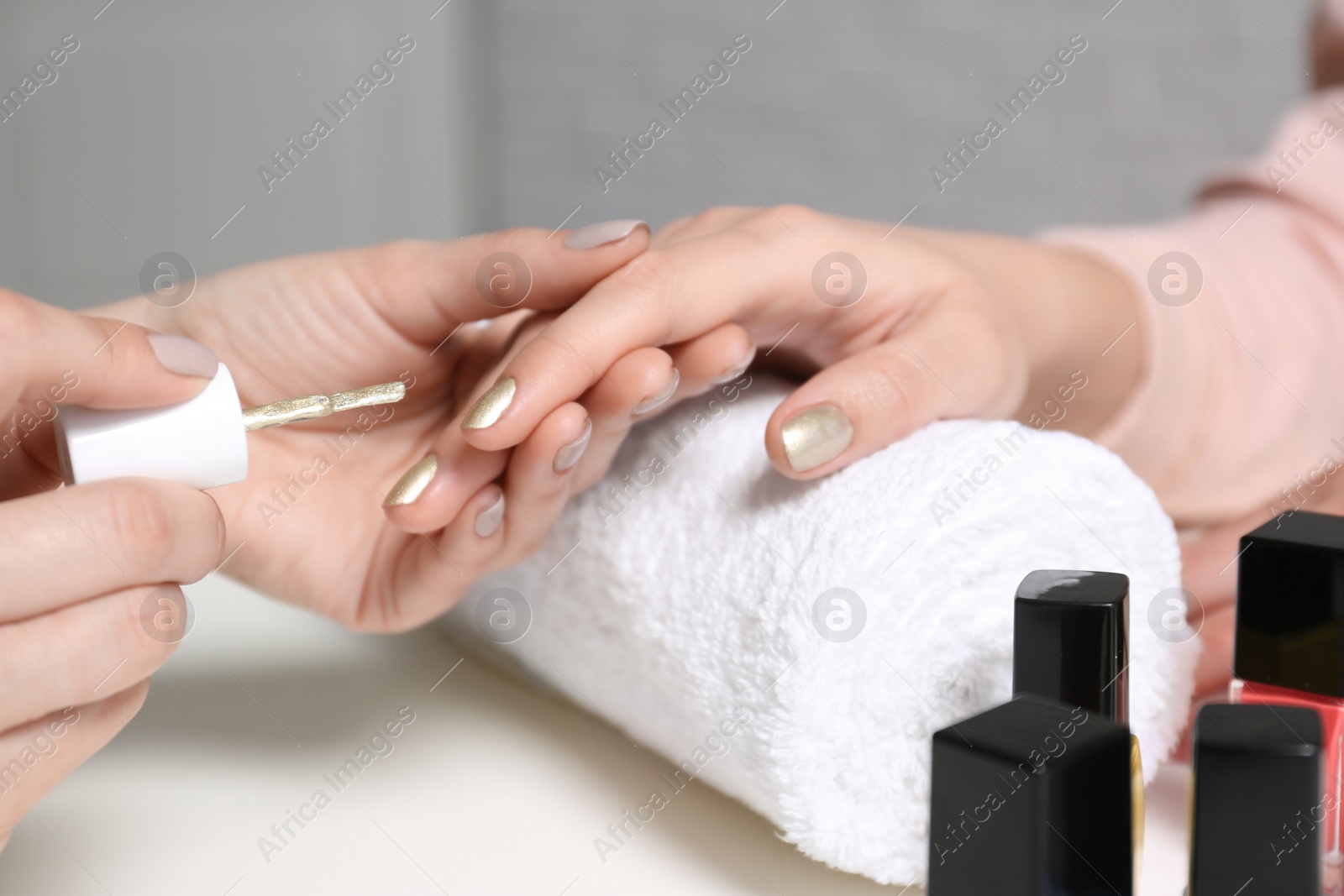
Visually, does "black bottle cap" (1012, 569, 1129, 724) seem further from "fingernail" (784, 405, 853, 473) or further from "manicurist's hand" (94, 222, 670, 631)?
"manicurist's hand" (94, 222, 670, 631)

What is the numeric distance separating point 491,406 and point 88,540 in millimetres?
145

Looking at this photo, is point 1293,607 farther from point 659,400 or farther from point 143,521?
point 143,521

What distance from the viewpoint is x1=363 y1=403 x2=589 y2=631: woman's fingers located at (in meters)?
0.43

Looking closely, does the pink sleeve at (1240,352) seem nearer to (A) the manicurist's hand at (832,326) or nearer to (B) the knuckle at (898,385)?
(A) the manicurist's hand at (832,326)

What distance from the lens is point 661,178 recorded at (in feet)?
5.60

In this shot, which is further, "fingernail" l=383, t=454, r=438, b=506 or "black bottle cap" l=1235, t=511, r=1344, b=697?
"fingernail" l=383, t=454, r=438, b=506

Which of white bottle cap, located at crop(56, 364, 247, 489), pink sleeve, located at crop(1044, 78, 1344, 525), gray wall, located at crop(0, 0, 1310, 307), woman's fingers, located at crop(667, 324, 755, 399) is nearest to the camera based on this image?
white bottle cap, located at crop(56, 364, 247, 489)

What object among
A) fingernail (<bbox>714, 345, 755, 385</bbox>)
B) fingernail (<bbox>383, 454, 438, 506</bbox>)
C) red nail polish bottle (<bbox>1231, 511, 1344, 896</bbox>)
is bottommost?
red nail polish bottle (<bbox>1231, 511, 1344, 896</bbox>)

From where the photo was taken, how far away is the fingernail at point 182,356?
0.36 m

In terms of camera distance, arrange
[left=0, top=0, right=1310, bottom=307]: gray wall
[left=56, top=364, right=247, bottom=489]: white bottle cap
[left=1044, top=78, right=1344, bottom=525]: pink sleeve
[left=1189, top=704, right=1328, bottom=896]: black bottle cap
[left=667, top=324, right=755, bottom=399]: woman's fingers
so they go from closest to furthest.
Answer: [left=1189, top=704, right=1328, bottom=896]: black bottle cap, [left=56, top=364, right=247, bottom=489]: white bottle cap, [left=667, top=324, right=755, bottom=399]: woman's fingers, [left=1044, top=78, right=1344, bottom=525]: pink sleeve, [left=0, top=0, right=1310, bottom=307]: gray wall

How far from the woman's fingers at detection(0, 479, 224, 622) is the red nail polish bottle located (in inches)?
13.3

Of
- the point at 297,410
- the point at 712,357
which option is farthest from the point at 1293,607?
the point at 297,410

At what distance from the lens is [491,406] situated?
421 mm

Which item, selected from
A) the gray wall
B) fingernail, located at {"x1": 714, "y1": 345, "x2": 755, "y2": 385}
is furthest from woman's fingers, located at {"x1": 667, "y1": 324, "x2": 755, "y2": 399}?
the gray wall
